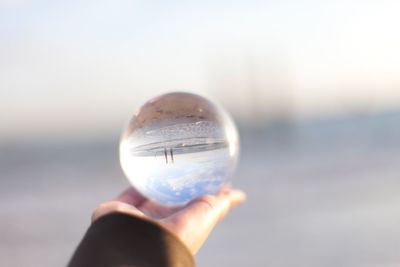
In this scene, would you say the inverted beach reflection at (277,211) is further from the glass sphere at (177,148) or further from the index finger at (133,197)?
the glass sphere at (177,148)

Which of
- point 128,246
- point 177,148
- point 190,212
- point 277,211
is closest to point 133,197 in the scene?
point 177,148

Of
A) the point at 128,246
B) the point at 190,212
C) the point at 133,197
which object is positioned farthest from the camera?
the point at 133,197

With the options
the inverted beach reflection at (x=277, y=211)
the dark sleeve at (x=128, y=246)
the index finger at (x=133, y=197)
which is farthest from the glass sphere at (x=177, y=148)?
the inverted beach reflection at (x=277, y=211)

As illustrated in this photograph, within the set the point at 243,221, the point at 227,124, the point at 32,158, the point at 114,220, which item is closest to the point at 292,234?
the point at 243,221

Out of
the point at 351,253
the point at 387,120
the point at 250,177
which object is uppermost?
the point at 351,253

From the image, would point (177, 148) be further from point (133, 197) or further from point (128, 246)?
point (128, 246)

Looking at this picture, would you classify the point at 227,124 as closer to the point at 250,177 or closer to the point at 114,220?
the point at 114,220

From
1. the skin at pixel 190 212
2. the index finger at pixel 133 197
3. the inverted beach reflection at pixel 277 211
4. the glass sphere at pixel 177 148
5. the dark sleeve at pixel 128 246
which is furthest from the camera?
the inverted beach reflection at pixel 277 211
